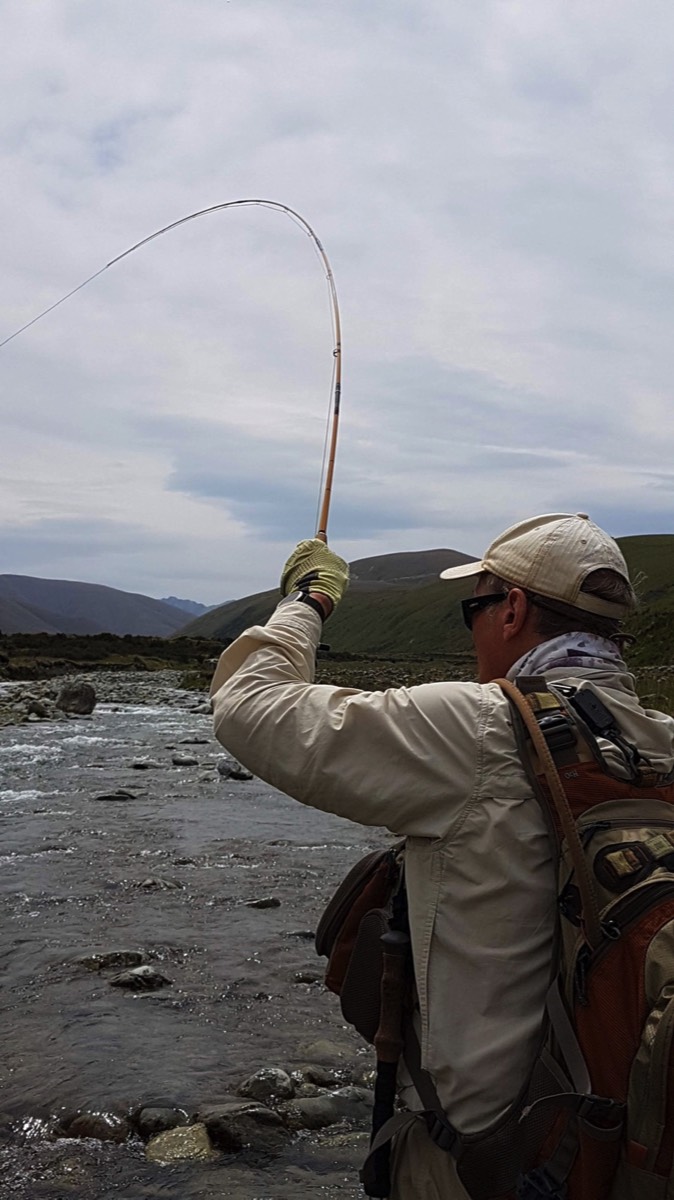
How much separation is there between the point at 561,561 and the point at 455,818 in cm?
83

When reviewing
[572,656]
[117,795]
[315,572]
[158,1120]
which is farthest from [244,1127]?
[117,795]

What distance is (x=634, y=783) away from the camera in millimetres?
2506

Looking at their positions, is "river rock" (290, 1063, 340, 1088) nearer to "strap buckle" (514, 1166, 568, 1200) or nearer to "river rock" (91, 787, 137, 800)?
"strap buckle" (514, 1166, 568, 1200)

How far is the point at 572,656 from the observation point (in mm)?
2811

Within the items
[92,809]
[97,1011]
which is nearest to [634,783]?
[97,1011]

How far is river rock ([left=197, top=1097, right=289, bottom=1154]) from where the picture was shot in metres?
4.84

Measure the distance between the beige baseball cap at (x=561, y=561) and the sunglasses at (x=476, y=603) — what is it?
63 millimetres

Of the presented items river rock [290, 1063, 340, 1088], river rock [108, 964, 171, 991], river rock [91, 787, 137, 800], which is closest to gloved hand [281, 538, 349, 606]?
river rock [290, 1063, 340, 1088]

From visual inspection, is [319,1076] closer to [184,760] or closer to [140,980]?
[140,980]

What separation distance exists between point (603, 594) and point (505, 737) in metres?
0.63

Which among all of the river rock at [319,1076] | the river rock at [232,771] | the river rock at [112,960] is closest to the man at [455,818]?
the river rock at [319,1076]

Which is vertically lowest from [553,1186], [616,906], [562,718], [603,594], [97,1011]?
[97,1011]

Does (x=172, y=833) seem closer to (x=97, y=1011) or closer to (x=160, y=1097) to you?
(x=97, y=1011)

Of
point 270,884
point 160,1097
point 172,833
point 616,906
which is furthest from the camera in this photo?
point 172,833
